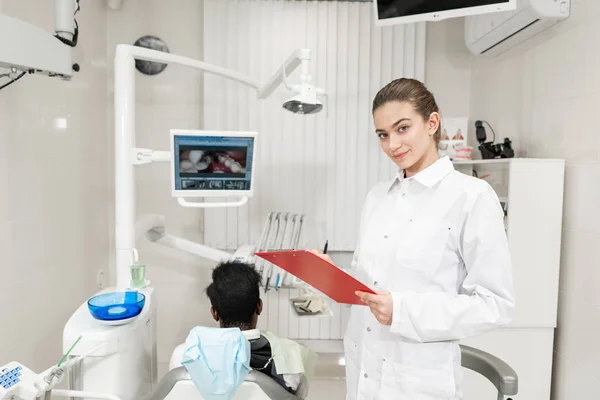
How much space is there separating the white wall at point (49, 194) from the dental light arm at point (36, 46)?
0.04 metres

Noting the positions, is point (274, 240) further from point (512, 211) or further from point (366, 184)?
point (512, 211)

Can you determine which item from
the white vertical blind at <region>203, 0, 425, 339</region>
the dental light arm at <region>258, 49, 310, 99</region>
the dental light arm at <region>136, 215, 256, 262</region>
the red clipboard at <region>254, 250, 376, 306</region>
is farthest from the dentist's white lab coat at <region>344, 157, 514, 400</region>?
the white vertical blind at <region>203, 0, 425, 339</region>

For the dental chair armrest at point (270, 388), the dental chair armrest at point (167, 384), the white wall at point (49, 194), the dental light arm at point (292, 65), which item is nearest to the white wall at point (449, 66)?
the dental light arm at point (292, 65)

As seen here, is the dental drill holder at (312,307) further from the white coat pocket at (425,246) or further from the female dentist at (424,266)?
the white coat pocket at (425,246)

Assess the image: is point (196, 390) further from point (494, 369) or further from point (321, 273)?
point (494, 369)

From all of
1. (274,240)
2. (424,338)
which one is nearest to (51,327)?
(274,240)

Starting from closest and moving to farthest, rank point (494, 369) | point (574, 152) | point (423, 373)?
point (423, 373) → point (494, 369) → point (574, 152)

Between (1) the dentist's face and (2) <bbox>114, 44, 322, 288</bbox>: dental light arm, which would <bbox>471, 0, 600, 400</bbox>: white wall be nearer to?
(1) the dentist's face

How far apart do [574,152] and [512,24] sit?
70cm

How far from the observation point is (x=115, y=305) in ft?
4.88

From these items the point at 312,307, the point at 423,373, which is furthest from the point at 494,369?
the point at 312,307

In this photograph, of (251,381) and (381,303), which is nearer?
(381,303)

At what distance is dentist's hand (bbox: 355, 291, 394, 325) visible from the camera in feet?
3.69

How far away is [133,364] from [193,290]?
151 centimetres
